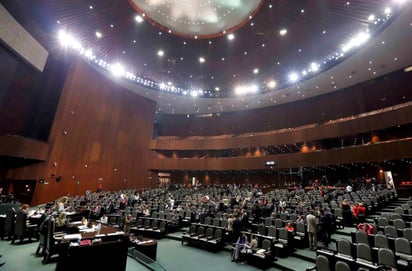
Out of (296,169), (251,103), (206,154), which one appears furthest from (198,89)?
(296,169)

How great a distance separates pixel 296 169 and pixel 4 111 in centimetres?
2416

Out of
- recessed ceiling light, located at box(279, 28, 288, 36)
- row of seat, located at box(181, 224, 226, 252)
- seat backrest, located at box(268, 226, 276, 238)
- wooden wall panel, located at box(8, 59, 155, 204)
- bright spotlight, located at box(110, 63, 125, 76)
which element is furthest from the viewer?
bright spotlight, located at box(110, 63, 125, 76)

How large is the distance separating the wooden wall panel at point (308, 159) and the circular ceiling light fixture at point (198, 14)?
1280 cm

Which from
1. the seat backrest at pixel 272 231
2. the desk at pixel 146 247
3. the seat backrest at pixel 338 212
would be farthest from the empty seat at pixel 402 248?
the desk at pixel 146 247

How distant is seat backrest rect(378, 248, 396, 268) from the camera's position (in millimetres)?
4638

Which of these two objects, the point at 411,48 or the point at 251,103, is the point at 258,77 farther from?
the point at 411,48

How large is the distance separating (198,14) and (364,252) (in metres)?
15.1

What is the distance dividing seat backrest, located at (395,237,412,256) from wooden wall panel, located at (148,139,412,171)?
13.1 m

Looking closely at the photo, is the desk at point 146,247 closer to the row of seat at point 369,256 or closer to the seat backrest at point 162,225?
the seat backrest at point 162,225

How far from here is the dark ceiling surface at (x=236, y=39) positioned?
42.3 feet

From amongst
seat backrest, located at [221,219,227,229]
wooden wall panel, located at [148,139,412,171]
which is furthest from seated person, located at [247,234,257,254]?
Answer: wooden wall panel, located at [148,139,412,171]

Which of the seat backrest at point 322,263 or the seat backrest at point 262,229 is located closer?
the seat backrest at point 322,263

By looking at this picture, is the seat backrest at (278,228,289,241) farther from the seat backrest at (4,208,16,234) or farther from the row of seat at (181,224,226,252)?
the seat backrest at (4,208,16,234)

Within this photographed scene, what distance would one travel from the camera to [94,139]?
20594 millimetres
